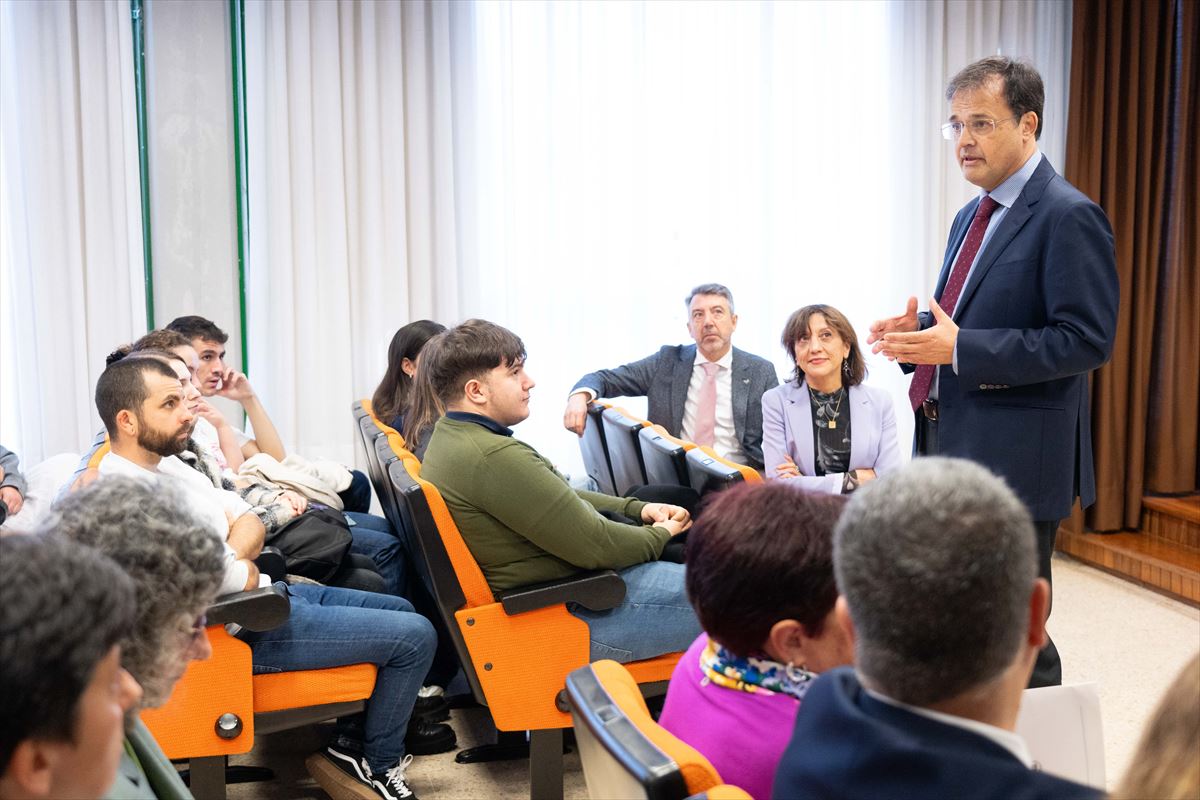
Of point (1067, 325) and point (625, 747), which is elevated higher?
point (1067, 325)

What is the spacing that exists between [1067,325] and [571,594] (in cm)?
118

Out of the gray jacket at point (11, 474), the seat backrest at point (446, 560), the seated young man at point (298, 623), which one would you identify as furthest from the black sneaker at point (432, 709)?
the gray jacket at point (11, 474)

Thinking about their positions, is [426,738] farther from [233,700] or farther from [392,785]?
[233,700]

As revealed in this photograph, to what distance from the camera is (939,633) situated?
35.0 inches

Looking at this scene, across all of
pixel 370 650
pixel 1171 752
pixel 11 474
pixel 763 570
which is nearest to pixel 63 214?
pixel 11 474

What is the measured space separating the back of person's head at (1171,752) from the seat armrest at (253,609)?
1.69 metres

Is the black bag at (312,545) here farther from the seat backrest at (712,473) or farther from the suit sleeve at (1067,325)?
the suit sleeve at (1067,325)

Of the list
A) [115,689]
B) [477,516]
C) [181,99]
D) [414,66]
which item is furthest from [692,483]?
[181,99]

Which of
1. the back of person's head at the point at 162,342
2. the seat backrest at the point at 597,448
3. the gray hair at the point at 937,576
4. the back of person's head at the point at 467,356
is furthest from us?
the seat backrest at the point at 597,448

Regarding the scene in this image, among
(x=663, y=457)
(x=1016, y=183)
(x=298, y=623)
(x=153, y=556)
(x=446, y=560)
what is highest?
(x=1016, y=183)

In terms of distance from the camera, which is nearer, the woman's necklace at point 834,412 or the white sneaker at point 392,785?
the white sneaker at point 392,785

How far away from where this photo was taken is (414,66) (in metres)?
4.63

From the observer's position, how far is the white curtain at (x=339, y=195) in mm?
4496

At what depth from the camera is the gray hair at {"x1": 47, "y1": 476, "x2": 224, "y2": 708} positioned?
3.67ft
